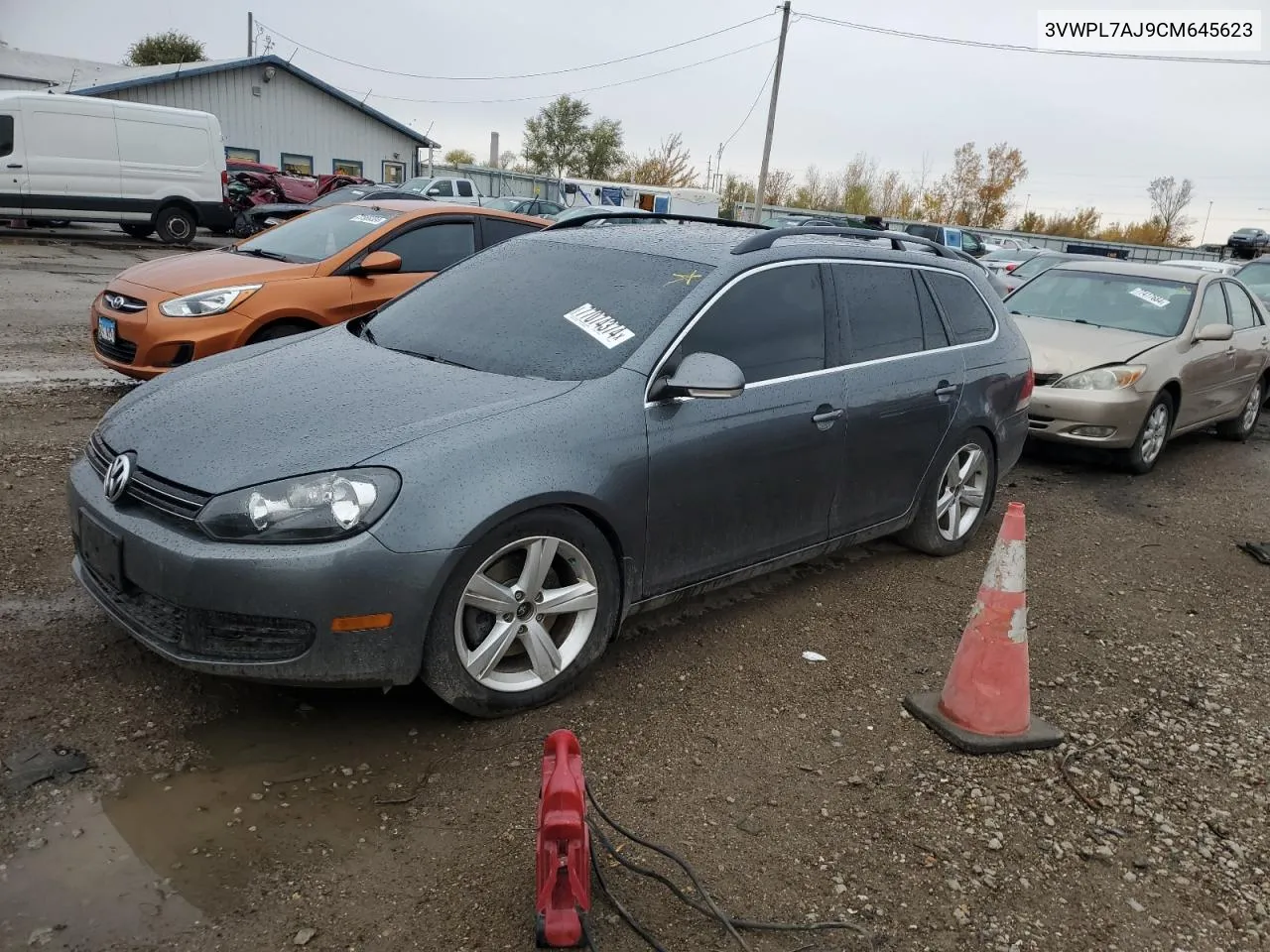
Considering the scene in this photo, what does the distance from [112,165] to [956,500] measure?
64.5ft

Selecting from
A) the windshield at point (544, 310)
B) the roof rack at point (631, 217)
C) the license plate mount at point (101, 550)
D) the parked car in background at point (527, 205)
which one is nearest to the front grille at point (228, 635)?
the license plate mount at point (101, 550)

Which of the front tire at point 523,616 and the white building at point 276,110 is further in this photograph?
the white building at point 276,110

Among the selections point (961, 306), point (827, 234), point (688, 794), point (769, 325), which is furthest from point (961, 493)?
point (688, 794)

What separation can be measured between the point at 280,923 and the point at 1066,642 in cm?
353

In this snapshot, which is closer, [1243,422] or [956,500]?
[956,500]

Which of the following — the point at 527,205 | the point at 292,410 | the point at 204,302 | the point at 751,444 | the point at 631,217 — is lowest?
the point at 527,205

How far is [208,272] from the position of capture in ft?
22.5

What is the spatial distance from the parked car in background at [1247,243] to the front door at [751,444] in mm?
44785

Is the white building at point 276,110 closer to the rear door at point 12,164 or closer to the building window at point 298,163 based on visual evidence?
the building window at point 298,163

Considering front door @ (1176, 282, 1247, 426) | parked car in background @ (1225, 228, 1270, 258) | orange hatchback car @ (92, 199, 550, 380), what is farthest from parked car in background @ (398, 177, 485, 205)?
parked car in background @ (1225, 228, 1270, 258)

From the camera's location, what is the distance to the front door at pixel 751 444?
3.69 metres

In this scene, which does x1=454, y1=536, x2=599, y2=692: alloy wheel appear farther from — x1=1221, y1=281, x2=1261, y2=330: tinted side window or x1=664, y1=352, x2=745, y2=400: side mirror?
x1=1221, y1=281, x2=1261, y2=330: tinted side window

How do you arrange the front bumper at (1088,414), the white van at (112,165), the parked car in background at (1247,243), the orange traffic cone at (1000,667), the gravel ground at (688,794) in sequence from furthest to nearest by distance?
the parked car in background at (1247,243), the white van at (112,165), the front bumper at (1088,414), the orange traffic cone at (1000,667), the gravel ground at (688,794)

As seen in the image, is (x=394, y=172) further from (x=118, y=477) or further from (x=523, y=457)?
(x=523, y=457)
